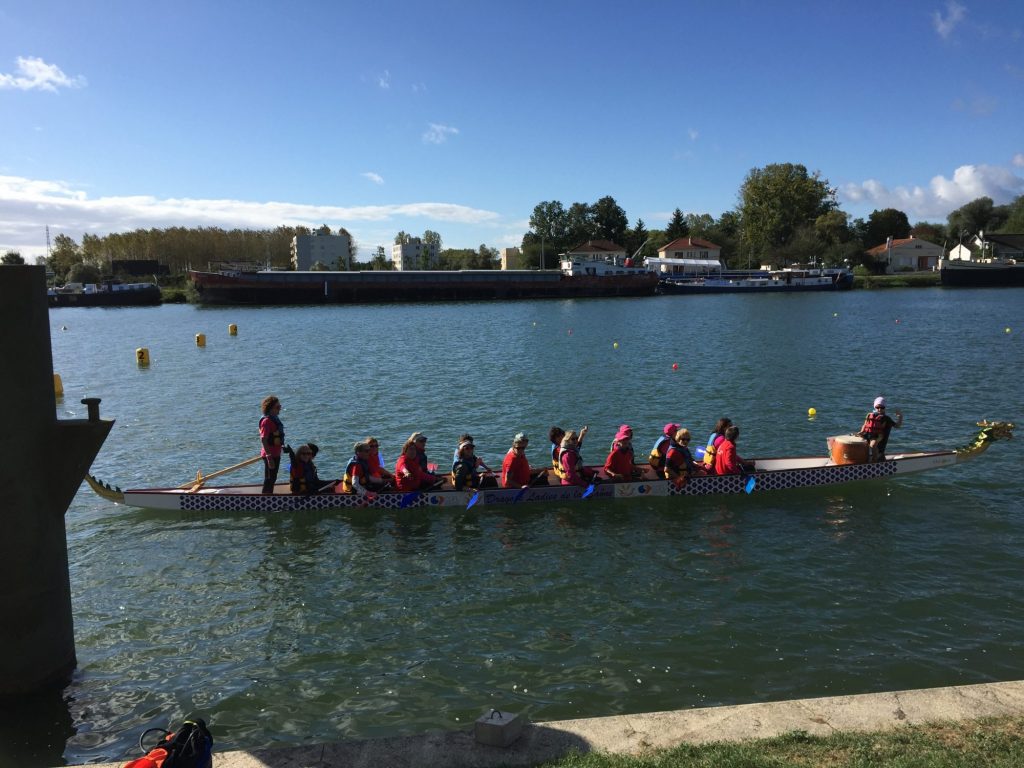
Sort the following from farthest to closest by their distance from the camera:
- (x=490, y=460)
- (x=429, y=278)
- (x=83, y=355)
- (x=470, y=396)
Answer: (x=429, y=278) → (x=83, y=355) → (x=470, y=396) → (x=490, y=460)

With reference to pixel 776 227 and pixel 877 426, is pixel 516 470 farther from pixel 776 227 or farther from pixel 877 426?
pixel 776 227

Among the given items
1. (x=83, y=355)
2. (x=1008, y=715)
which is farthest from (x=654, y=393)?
(x=83, y=355)

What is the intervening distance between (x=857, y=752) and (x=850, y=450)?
11.7m

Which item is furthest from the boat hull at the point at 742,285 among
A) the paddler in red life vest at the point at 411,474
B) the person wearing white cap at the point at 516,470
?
the paddler in red life vest at the point at 411,474

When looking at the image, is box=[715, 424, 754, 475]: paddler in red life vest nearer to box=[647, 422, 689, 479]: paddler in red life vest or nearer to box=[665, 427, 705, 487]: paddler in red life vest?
box=[665, 427, 705, 487]: paddler in red life vest

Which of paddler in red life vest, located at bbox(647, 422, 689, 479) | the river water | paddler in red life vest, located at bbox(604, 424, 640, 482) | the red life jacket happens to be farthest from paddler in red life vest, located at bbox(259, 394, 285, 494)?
the red life jacket

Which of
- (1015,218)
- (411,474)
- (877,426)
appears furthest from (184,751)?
(1015,218)

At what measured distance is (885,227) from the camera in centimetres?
15450

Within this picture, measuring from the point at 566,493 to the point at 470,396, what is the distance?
1458cm

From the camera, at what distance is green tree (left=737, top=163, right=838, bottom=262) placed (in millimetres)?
131250

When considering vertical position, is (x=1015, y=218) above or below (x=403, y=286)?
above

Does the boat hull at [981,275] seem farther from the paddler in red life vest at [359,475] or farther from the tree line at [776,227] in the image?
the paddler in red life vest at [359,475]

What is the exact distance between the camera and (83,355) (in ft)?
160

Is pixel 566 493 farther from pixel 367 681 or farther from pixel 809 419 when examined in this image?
pixel 809 419
